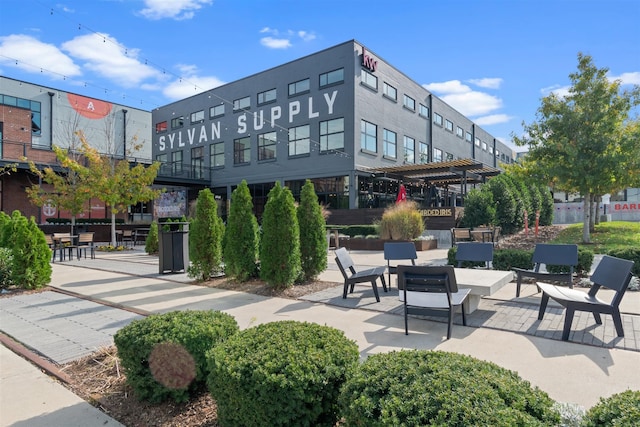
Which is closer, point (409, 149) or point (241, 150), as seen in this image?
point (409, 149)

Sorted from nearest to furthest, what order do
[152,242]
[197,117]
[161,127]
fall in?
[152,242]
[197,117]
[161,127]

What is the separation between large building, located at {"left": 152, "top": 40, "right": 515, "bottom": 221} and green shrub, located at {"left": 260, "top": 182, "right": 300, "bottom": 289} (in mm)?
15478

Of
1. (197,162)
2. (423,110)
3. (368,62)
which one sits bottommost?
(197,162)

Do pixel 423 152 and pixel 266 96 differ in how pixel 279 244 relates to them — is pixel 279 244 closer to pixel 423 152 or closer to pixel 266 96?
pixel 266 96

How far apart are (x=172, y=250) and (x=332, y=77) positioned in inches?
733

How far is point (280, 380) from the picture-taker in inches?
84.7

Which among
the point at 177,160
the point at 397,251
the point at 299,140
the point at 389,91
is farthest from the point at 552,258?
the point at 177,160

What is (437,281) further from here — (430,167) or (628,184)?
(430,167)

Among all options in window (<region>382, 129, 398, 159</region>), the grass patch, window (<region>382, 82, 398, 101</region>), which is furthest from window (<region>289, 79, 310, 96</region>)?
the grass patch

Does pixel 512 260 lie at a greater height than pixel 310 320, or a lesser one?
greater

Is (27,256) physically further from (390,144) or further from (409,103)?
(409,103)

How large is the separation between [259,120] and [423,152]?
1371 centimetres

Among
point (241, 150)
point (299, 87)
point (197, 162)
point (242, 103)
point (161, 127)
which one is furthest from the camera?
point (161, 127)

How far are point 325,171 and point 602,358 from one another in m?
22.3
